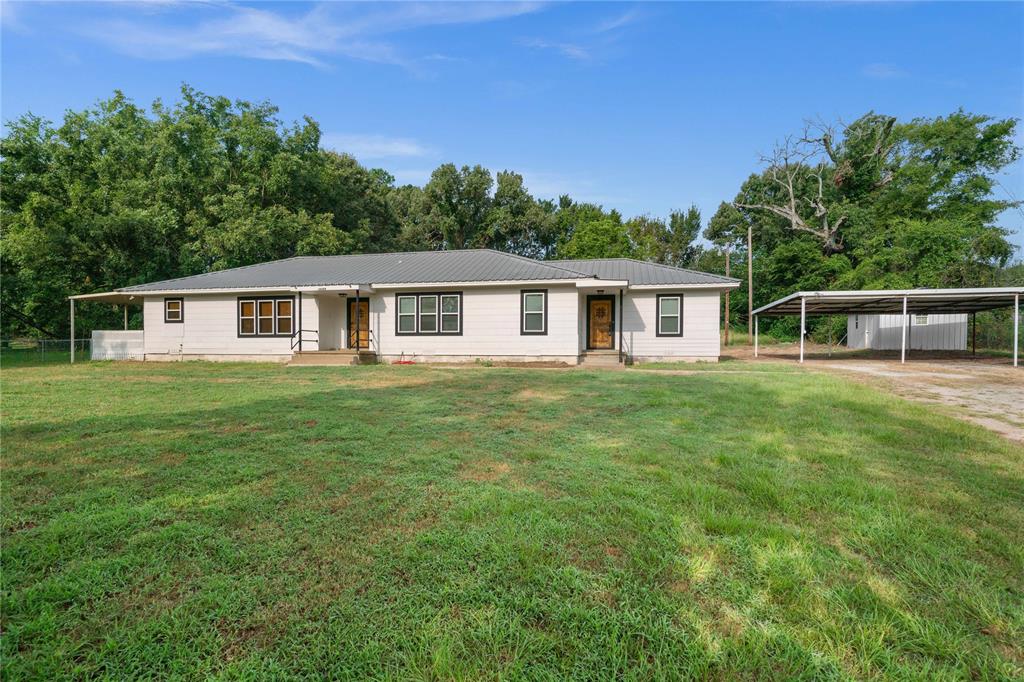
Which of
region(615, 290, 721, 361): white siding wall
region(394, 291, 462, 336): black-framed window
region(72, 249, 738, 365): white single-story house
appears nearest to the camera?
region(72, 249, 738, 365): white single-story house

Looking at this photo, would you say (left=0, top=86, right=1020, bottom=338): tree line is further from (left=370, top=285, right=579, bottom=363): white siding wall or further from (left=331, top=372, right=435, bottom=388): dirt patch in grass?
(left=331, top=372, right=435, bottom=388): dirt patch in grass

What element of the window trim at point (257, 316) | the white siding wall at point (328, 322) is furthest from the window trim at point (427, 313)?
the window trim at point (257, 316)

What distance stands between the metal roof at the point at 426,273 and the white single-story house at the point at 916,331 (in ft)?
49.0

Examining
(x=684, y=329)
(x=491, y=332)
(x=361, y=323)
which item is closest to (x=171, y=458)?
(x=491, y=332)

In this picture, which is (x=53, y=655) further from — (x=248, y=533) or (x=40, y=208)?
(x=40, y=208)

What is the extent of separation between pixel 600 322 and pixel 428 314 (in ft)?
18.9

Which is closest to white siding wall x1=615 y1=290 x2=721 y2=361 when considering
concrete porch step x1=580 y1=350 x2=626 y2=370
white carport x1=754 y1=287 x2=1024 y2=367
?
concrete porch step x1=580 y1=350 x2=626 y2=370

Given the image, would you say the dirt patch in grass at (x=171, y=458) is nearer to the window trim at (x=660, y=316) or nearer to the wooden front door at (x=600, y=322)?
the wooden front door at (x=600, y=322)

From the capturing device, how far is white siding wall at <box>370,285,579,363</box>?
47.1ft

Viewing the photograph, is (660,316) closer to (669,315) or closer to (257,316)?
(669,315)

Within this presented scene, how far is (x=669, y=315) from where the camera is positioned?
15406mm

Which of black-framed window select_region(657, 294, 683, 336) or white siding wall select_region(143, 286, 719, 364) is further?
black-framed window select_region(657, 294, 683, 336)

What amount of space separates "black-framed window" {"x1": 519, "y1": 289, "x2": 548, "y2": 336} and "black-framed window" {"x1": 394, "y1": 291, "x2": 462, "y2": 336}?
2.03 meters

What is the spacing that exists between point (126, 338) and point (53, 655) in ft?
64.9
